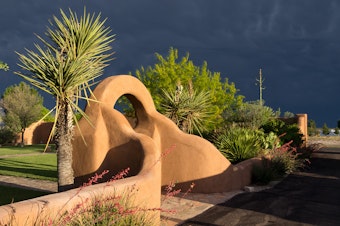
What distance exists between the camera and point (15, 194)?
1091cm

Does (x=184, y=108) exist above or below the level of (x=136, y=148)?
above

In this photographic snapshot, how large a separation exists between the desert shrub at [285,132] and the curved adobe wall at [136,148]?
8.49 metres

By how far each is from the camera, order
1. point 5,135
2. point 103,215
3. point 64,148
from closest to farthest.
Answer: point 103,215 < point 64,148 < point 5,135

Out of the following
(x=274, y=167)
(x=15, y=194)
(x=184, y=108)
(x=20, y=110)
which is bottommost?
(x=15, y=194)

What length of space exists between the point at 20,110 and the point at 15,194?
38.5 m

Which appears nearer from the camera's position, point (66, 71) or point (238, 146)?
point (66, 71)

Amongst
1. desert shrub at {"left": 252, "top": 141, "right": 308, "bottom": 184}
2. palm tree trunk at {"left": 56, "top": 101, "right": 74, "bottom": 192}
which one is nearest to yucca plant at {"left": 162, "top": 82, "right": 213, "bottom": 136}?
desert shrub at {"left": 252, "top": 141, "right": 308, "bottom": 184}

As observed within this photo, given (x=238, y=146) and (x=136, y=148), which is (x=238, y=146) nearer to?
(x=238, y=146)

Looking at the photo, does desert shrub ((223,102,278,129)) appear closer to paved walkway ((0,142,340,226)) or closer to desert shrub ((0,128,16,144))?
paved walkway ((0,142,340,226))

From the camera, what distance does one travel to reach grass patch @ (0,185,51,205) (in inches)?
401

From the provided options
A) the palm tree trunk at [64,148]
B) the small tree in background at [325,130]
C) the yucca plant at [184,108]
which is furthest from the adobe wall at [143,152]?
the small tree in background at [325,130]

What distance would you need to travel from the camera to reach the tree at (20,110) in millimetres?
44844

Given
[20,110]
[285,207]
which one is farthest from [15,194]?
[20,110]

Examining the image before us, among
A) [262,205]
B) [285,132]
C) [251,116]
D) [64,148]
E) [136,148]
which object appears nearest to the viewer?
[64,148]
